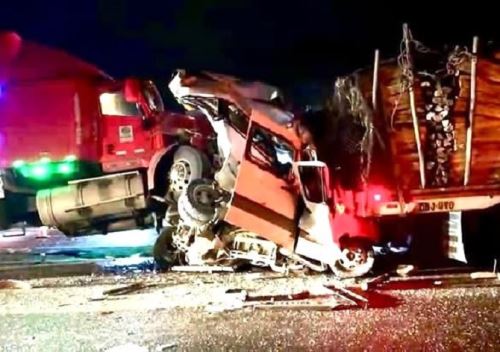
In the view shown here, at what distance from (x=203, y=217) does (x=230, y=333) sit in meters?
3.24

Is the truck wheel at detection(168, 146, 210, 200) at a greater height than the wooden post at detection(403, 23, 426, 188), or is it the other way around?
the wooden post at detection(403, 23, 426, 188)

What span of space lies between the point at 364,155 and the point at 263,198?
1321mm

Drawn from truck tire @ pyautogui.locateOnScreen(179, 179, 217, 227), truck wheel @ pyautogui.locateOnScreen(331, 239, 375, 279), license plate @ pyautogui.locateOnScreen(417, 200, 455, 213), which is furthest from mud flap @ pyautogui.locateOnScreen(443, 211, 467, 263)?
truck tire @ pyautogui.locateOnScreen(179, 179, 217, 227)

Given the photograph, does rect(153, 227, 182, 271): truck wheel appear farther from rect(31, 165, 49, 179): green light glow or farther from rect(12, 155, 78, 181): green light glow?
rect(31, 165, 49, 179): green light glow

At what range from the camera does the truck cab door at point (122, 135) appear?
12672mm

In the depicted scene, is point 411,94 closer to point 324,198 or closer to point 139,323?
point 324,198

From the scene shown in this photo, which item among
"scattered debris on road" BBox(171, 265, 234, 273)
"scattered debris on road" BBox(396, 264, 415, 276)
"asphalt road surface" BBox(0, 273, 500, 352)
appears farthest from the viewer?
"scattered debris on road" BBox(171, 265, 234, 273)

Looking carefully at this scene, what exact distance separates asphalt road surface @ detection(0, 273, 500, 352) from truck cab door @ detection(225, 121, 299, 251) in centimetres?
66

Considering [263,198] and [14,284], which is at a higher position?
[263,198]

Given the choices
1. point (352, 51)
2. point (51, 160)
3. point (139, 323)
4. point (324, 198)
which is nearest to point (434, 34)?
point (352, 51)

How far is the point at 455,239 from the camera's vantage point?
406 inches

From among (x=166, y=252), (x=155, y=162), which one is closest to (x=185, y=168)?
(x=155, y=162)

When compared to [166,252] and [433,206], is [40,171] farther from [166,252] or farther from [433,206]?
[433,206]

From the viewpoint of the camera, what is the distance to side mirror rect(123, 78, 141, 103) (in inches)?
498
